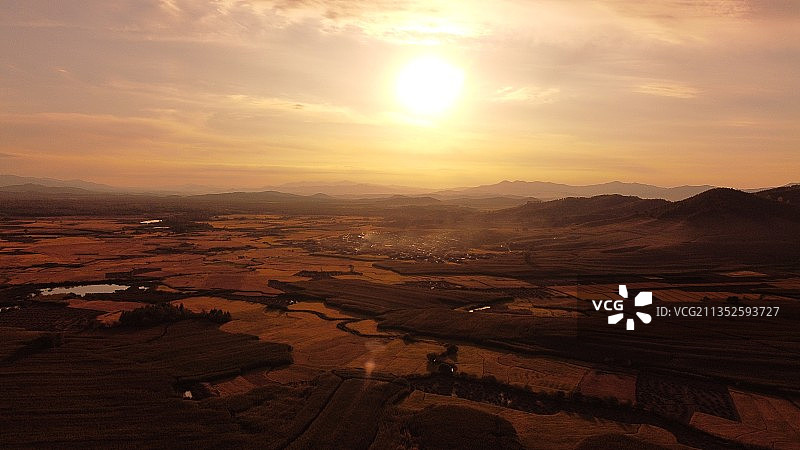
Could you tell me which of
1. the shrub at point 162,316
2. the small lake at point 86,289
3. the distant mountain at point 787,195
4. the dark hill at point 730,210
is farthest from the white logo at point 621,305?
the distant mountain at point 787,195

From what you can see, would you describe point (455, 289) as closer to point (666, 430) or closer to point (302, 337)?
point (302, 337)

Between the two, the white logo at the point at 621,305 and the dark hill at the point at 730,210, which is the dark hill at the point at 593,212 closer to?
the dark hill at the point at 730,210

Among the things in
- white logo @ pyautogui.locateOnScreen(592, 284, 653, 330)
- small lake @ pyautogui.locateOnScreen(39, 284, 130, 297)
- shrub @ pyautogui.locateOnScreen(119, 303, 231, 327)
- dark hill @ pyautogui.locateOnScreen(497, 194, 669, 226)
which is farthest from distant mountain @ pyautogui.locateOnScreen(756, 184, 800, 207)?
small lake @ pyautogui.locateOnScreen(39, 284, 130, 297)

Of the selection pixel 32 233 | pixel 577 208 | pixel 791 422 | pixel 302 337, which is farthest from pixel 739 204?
pixel 32 233

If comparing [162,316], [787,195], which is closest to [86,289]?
[162,316]

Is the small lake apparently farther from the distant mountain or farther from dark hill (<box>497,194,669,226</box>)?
the distant mountain
